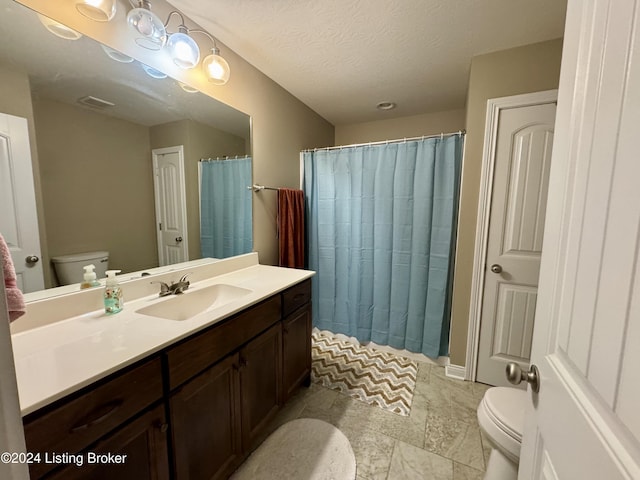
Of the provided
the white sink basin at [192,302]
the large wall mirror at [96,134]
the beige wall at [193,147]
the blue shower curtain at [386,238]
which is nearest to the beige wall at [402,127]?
the blue shower curtain at [386,238]

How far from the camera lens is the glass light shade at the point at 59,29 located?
1015mm

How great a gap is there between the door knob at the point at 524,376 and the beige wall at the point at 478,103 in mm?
1394

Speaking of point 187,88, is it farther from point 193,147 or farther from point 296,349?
point 296,349

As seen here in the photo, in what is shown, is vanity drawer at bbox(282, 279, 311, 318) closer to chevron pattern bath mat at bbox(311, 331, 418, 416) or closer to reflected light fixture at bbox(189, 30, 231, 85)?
chevron pattern bath mat at bbox(311, 331, 418, 416)

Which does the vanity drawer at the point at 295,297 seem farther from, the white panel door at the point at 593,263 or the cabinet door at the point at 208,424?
the white panel door at the point at 593,263

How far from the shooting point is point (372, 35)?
1.60m

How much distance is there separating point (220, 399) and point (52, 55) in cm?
154

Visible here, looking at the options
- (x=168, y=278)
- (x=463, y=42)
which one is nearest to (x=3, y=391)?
(x=168, y=278)

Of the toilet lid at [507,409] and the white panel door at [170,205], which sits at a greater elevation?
the white panel door at [170,205]

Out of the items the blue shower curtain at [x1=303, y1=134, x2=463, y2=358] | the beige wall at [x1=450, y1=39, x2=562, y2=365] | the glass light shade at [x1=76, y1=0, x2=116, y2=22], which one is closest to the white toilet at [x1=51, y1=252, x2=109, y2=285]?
the glass light shade at [x1=76, y1=0, x2=116, y2=22]

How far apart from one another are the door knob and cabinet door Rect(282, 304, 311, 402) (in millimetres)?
1119

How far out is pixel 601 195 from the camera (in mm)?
452

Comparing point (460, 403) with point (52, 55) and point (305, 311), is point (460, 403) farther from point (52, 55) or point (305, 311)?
point (52, 55)

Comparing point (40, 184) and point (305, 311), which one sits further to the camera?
point (305, 311)
